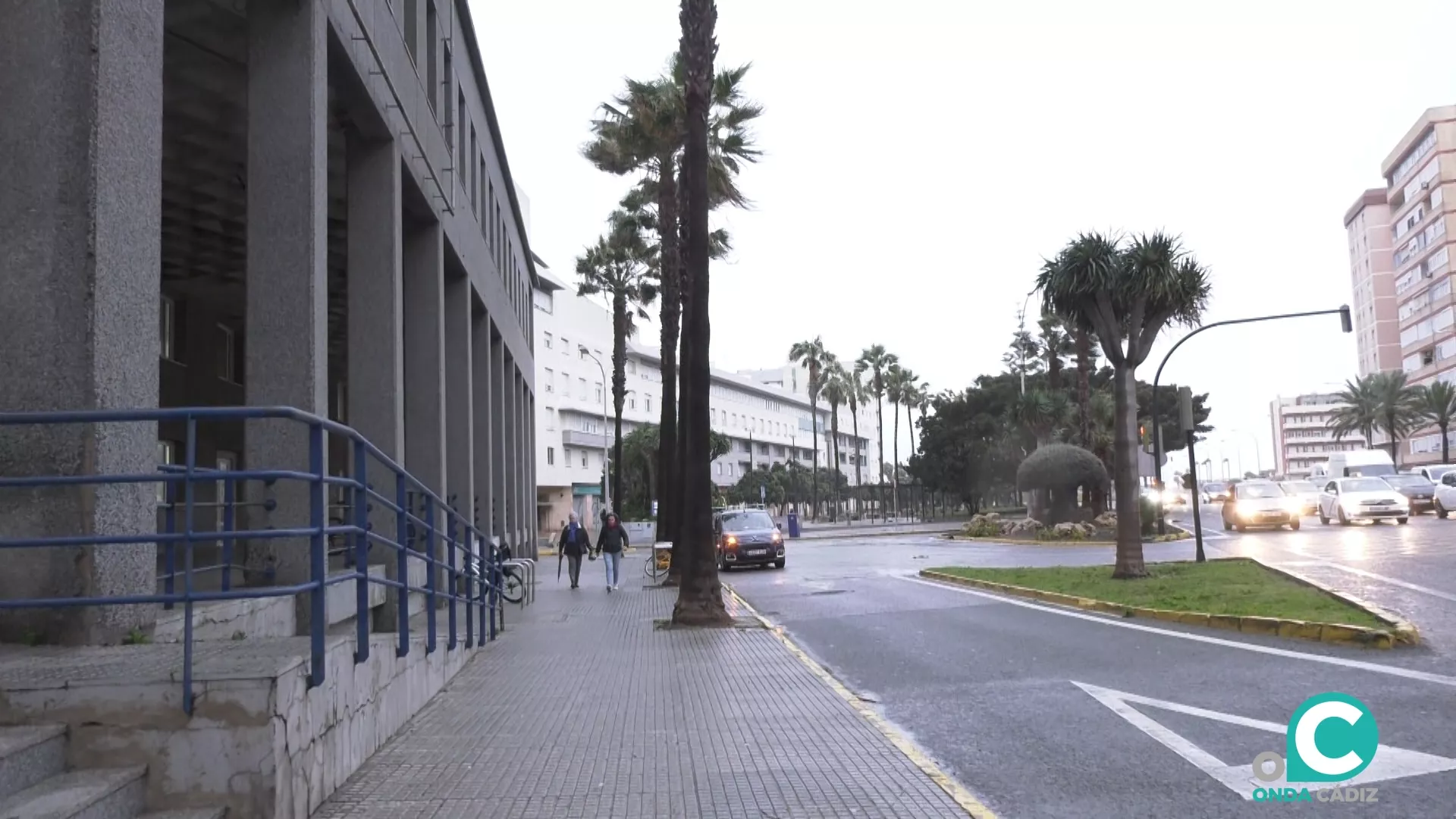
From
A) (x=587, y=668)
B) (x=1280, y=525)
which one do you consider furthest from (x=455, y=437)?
(x=1280, y=525)

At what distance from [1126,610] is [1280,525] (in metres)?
25.5

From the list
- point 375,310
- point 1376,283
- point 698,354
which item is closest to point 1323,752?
point 698,354

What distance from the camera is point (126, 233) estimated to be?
6.47 metres

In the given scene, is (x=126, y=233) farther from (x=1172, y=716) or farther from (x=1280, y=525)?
(x=1280, y=525)

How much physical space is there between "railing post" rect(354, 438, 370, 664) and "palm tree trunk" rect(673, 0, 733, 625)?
8611 mm

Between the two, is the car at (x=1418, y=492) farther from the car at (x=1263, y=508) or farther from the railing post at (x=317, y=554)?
the railing post at (x=317, y=554)

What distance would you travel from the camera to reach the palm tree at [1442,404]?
78.2 metres

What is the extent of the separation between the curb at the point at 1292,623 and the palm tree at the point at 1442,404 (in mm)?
72542

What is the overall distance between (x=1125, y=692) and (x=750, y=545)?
21.9 metres

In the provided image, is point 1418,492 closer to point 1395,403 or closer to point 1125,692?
point 1125,692

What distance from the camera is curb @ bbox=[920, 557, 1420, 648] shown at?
1073 cm

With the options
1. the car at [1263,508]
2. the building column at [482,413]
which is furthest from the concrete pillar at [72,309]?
the car at [1263,508]

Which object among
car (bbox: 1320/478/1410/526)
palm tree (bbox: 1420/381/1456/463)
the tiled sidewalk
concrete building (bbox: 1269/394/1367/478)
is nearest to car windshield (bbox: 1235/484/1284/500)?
car (bbox: 1320/478/1410/526)

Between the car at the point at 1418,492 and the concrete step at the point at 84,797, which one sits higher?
the car at the point at 1418,492
